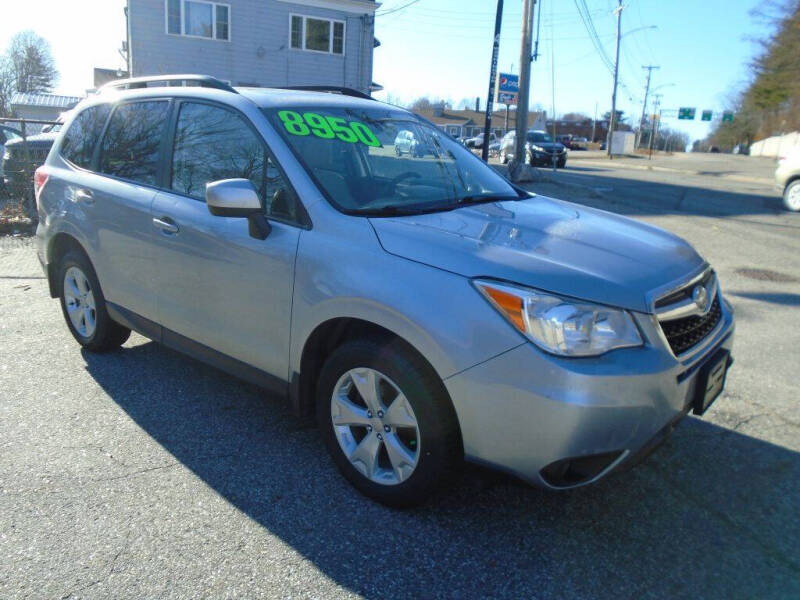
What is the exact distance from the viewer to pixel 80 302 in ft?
15.6

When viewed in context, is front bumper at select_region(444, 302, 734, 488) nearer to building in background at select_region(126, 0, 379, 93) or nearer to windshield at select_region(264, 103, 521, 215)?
windshield at select_region(264, 103, 521, 215)

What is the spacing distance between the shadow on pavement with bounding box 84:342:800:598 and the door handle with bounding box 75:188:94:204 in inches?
58.5

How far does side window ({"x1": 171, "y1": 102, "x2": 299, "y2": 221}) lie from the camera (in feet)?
10.7

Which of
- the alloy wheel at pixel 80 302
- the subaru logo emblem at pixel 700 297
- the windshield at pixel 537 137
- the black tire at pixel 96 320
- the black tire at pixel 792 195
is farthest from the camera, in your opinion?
the windshield at pixel 537 137

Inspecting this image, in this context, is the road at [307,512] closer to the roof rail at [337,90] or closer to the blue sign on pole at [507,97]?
the roof rail at [337,90]

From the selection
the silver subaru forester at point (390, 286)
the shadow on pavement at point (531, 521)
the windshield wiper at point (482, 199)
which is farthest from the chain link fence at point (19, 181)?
the windshield wiper at point (482, 199)

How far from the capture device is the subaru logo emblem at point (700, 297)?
2.92 meters

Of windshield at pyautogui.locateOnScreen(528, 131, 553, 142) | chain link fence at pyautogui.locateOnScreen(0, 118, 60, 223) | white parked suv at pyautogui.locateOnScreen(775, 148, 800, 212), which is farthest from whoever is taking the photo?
windshield at pyautogui.locateOnScreen(528, 131, 553, 142)

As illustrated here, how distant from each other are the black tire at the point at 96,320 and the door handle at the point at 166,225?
977 mm

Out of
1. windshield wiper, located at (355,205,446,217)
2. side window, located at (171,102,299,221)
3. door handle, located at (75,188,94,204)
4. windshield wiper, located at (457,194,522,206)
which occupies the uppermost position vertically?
side window, located at (171,102,299,221)

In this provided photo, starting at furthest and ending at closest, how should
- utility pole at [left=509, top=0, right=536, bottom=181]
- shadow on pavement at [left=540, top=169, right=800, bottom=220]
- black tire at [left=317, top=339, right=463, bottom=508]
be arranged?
utility pole at [left=509, top=0, right=536, bottom=181]
shadow on pavement at [left=540, top=169, right=800, bottom=220]
black tire at [left=317, top=339, right=463, bottom=508]

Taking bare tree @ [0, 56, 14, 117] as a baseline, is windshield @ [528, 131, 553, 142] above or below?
below

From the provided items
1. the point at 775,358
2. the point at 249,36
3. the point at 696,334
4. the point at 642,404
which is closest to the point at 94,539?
the point at 642,404

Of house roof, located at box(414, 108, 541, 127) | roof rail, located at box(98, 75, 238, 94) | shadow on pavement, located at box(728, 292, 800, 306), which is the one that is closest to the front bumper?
roof rail, located at box(98, 75, 238, 94)
